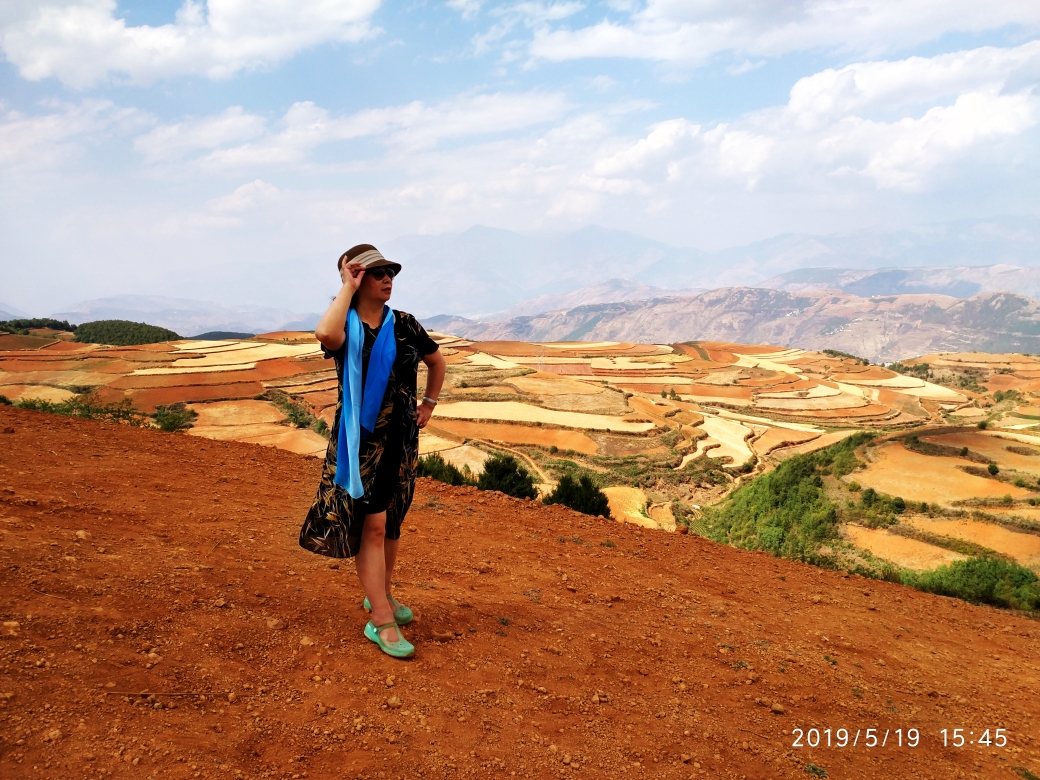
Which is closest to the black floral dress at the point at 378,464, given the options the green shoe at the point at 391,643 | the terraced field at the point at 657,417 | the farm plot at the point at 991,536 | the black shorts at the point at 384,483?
the black shorts at the point at 384,483

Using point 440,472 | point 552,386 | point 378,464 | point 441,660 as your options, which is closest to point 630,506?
point 440,472

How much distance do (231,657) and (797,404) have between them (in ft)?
208

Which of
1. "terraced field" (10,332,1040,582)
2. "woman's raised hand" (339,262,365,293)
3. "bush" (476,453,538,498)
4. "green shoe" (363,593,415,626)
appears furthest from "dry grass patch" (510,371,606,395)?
"woman's raised hand" (339,262,365,293)

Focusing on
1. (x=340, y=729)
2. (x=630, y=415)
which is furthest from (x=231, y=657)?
(x=630, y=415)

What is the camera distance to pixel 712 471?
32812 mm

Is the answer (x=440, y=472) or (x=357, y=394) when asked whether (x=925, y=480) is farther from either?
(x=357, y=394)

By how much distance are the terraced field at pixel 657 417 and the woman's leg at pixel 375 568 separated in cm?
1487

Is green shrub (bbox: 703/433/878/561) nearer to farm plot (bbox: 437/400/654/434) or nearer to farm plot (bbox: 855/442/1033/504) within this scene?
farm plot (bbox: 855/442/1033/504)

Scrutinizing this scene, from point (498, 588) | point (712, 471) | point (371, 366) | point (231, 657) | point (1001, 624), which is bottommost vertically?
point (712, 471)

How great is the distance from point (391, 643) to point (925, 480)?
21.7 metres

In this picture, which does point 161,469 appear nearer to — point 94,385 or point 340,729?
point 340,729

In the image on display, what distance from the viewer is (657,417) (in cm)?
A: 4672

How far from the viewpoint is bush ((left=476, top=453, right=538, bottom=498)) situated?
1252 centimetres

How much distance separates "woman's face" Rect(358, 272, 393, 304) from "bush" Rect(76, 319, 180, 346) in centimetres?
7423
